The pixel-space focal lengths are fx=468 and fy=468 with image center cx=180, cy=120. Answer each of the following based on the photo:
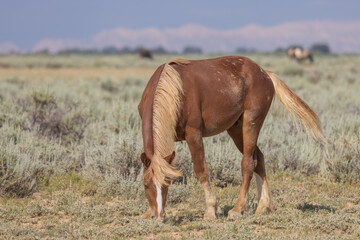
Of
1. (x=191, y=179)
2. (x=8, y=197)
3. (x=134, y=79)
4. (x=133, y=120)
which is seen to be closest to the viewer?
(x=8, y=197)

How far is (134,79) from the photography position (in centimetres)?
2273

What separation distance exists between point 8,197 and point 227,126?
3.15 meters

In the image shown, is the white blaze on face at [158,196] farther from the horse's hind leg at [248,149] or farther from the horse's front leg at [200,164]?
the horse's hind leg at [248,149]

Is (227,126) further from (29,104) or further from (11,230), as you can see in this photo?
(29,104)

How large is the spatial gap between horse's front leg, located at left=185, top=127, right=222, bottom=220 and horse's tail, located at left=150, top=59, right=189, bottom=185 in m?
0.21

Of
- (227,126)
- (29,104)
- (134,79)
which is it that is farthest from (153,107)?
(134,79)

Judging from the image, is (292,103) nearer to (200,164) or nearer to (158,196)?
(200,164)

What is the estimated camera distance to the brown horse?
4.62 meters

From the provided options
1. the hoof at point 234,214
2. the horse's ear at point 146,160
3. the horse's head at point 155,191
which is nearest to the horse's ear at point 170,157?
the horse's head at point 155,191

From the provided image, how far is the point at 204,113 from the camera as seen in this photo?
521 centimetres

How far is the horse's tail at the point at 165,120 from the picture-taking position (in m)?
4.46

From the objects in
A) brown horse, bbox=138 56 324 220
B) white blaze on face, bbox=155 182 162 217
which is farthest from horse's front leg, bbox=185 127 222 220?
white blaze on face, bbox=155 182 162 217

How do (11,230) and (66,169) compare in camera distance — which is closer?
(11,230)

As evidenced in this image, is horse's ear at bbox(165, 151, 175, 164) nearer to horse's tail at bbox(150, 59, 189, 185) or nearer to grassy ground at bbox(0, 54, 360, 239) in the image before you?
horse's tail at bbox(150, 59, 189, 185)
